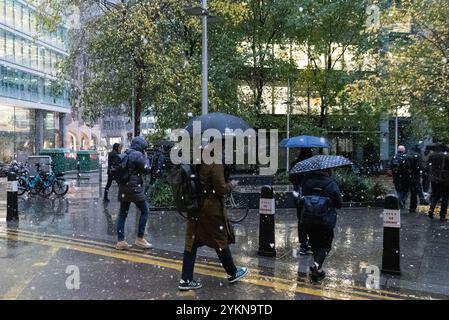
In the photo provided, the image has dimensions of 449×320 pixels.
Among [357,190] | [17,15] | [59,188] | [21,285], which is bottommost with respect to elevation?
[21,285]

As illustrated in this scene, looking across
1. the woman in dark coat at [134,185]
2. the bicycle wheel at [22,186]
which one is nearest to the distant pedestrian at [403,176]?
the woman in dark coat at [134,185]

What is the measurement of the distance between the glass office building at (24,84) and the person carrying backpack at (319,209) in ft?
106

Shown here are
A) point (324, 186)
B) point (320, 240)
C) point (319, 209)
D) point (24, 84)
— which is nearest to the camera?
point (319, 209)

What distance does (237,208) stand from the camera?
469 inches

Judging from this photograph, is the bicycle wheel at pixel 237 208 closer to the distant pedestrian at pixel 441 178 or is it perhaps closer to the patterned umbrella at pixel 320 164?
the distant pedestrian at pixel 441 178

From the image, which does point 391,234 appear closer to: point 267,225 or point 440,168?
point 267,225

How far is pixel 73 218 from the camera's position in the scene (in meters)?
11.3

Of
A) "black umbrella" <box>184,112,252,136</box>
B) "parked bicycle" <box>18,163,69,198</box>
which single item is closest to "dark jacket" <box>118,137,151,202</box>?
"black umbrella" <box>184,112,252,136</box>

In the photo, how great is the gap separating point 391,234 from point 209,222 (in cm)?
253

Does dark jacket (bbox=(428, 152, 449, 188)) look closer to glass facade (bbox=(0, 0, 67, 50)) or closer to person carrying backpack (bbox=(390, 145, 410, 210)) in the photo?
person carrying backpack (bbox=(390, 145, 410, 210))

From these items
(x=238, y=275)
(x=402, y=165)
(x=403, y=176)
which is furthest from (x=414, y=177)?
(x=238, y=275)

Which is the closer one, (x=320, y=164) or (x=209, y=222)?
(x=209, y=222)
